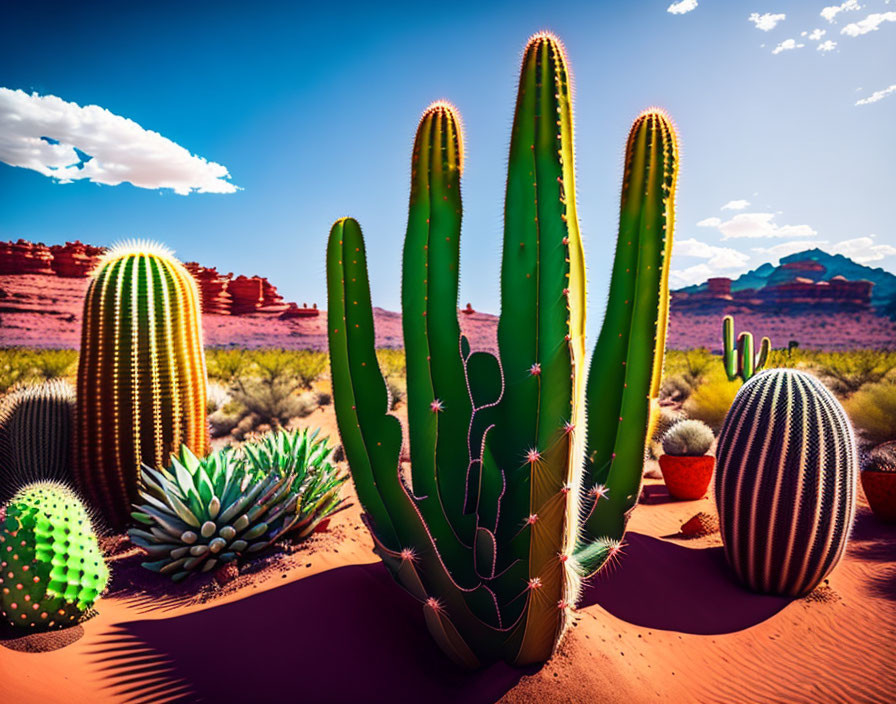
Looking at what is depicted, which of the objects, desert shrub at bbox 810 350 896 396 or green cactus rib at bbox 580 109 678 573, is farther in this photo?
desert shrub at bbox 810 350 896 396

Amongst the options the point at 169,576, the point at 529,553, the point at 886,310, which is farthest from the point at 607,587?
the point at 886,310

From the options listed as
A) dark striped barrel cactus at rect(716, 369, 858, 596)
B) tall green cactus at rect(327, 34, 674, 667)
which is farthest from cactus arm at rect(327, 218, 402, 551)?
dark striped barrel cactus at rect(716, 369, 858, 596)

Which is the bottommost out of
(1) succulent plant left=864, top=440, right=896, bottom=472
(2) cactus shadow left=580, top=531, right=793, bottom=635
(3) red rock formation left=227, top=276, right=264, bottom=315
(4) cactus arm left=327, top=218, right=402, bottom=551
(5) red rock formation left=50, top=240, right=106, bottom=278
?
(2) cactus shadow left=580, top=531, right=793, bottom=635

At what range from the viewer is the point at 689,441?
638cm

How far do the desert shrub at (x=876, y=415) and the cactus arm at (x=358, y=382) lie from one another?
961 cm

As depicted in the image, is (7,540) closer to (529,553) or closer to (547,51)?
(529,553)

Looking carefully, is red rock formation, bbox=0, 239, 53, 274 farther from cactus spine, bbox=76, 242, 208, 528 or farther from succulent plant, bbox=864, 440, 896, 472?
succulent plant, bbox=864, 440, 896, 472

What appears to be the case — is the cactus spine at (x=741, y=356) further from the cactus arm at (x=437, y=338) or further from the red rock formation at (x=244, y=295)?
the red rock formation at (x=244, y=295)

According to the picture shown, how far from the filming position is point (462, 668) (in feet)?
8.86

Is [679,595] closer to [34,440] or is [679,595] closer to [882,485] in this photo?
[882,485]

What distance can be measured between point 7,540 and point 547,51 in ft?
12.5

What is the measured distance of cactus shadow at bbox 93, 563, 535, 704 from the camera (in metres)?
2.54

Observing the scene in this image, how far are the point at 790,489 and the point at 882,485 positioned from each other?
2.68 metres

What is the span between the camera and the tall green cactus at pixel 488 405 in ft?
7.70
